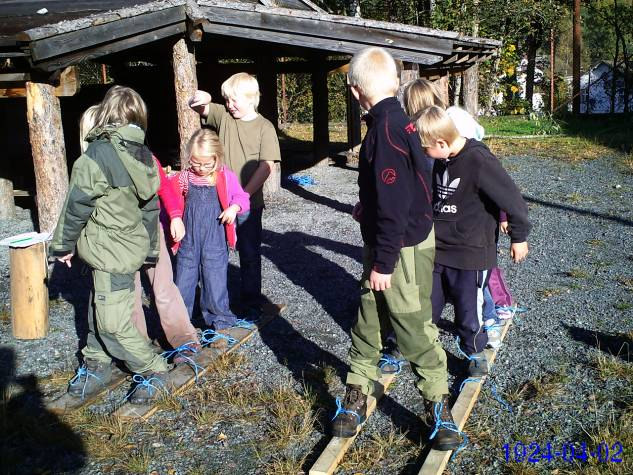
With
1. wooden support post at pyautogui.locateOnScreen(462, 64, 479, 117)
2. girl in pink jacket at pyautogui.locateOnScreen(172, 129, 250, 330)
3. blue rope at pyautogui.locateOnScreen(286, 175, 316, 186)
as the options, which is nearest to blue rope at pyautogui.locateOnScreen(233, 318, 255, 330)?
girl in pink jacket at pyautogui.locateOnScreen(172, 129, 250, 330)

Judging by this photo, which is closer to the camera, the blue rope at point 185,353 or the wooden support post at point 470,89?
the blue rope at point 185,353

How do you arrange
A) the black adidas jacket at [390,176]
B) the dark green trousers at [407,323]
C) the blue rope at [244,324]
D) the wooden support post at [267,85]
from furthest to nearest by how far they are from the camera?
the wooden support post at [267,85], the blue rope at [244,324], the dark green trousers at [407,323], the black adidas jacket at [390,176]

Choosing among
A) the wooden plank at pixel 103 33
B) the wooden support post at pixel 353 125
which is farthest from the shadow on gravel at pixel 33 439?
the wooden support post at pixel 353 125

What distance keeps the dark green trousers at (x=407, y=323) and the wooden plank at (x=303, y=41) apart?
431cm

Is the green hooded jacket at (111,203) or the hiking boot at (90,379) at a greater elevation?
the green hooded jacket at (111,203)

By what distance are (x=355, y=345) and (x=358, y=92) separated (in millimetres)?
1110

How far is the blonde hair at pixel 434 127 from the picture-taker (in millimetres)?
3137

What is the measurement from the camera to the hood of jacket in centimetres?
327

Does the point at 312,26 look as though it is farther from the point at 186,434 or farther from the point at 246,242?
the point at 186,434

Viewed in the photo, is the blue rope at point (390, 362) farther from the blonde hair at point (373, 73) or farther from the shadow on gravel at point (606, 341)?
the blonde hair at point (373, 73)

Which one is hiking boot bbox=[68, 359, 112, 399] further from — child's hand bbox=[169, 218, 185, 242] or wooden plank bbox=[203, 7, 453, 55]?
wooden plank bbox=[203, 7, 453, 55]

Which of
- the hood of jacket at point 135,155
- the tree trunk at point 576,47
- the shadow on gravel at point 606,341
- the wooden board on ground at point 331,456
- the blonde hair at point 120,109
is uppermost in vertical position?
the tree trunk at point 576,47

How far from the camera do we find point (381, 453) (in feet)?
9.51

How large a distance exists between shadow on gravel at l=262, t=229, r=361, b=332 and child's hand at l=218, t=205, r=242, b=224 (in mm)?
1100
